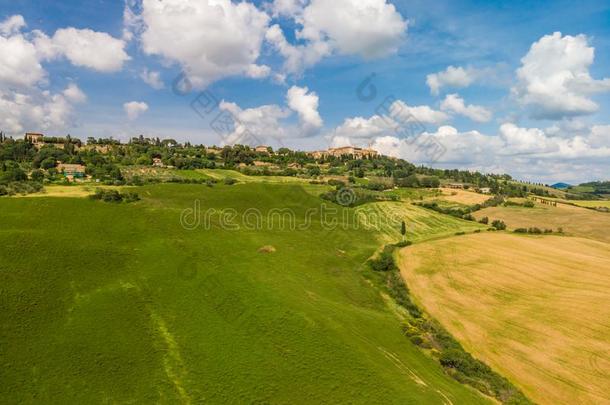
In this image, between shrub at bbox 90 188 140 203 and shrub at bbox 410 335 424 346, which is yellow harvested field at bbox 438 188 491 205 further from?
shrub at bbox 90 188 140 203

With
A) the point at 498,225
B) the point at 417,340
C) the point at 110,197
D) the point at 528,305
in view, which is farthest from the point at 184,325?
the point at 498,225

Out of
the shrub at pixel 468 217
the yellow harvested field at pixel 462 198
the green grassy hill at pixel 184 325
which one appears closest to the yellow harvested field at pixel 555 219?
the shrub at pixel 468 217

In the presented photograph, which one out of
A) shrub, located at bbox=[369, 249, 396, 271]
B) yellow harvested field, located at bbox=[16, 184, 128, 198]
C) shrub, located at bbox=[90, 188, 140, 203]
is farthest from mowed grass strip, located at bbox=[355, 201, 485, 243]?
yellow harvested field, located at bbox=[16, 184, 128, 198]

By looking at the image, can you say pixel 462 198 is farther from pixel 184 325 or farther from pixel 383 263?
pixel 184 325

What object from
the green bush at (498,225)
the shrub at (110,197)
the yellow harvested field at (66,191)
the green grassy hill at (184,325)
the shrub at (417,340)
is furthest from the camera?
the green bush at (498,225)

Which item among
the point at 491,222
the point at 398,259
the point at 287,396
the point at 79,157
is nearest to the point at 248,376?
the point at 287,396

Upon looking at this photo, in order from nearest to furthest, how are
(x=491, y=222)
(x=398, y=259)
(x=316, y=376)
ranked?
1. (x=316, y=376)
2. (x=398, y=259)
3. (x=491, y=222)

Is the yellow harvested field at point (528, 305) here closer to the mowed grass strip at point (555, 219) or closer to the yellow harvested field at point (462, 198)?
the mowed grass strip at point (555, 219)

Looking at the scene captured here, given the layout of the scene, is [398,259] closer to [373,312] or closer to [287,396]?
[373,312]
